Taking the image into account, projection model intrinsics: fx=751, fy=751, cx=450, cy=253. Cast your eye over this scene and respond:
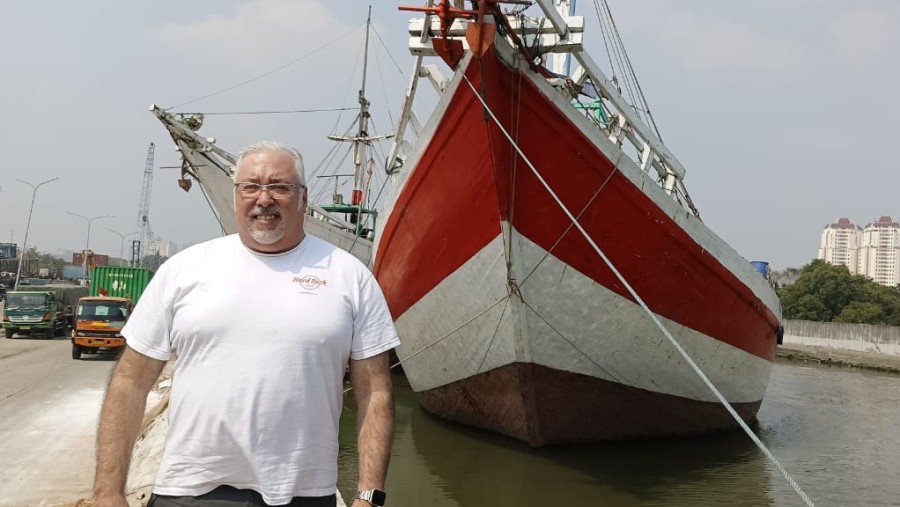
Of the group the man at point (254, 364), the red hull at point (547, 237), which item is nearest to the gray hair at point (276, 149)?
the man at point (254, 364)

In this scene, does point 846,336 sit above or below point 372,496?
below

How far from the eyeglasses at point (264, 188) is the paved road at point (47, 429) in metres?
4.17

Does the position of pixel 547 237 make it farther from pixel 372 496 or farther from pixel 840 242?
pixel 840 242

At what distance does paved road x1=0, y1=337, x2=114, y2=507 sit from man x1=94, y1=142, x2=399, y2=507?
3904mm

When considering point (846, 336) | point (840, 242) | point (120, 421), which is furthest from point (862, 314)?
point (840, 242)

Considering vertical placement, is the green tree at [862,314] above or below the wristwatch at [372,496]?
above

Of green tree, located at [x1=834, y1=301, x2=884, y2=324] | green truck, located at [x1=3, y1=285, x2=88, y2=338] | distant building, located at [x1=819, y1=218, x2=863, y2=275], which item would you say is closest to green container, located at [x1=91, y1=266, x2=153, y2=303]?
green truck, located at [x1=3, y1=285, x2=88, y2=338]

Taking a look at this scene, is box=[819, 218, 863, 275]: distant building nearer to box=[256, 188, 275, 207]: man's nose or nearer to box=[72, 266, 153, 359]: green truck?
box=[72, 266, 153, 359]: green truck

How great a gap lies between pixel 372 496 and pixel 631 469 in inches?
267

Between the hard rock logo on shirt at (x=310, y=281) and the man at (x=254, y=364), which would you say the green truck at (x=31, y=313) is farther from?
the hard rock logo on shirt at (x=310, y=281)

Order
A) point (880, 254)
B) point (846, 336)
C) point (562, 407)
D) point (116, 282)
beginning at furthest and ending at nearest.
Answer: point (880, 254)
point (846, 336)
point (116, 282)
point (562, 407)

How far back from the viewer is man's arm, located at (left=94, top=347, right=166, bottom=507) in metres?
2.13

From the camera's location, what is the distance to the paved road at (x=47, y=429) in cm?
589

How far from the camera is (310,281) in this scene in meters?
2.18
